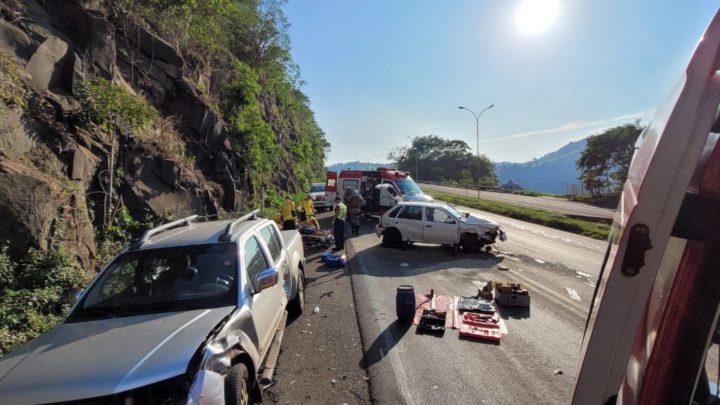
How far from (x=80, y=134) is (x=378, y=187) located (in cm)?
1252

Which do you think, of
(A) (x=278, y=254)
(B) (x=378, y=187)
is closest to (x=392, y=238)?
(B) (x=378, y=187)

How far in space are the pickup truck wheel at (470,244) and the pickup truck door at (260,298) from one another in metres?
7.64

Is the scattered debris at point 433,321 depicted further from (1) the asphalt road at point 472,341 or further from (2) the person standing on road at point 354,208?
(2) the person standing on road at point 354,208

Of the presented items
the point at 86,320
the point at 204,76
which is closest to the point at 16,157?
the point at 86,320

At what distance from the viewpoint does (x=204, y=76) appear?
16469 mm

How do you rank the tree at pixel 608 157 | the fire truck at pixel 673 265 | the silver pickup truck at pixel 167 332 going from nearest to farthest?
the fire truck at pixel 673 265
the silver pickup truck at pixel 167 332
the tree at pixel 608 157

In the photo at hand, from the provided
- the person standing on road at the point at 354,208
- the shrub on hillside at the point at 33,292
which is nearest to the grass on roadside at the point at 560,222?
the person standing on road at the point at 354,208

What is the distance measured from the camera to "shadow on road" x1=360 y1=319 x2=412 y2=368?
4922mm

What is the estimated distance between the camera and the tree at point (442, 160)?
92762mm

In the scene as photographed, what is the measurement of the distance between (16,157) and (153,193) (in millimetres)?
3488

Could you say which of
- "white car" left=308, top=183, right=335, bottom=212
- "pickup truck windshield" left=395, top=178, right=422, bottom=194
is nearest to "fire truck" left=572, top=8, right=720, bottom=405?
"pickup truck windshield" left=395, top=178, right=422, bottom=194

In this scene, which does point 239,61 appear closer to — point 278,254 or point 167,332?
point 278,254

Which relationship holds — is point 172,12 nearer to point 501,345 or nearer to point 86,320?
point 86,320

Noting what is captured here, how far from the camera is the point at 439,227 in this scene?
11930 mm
